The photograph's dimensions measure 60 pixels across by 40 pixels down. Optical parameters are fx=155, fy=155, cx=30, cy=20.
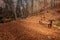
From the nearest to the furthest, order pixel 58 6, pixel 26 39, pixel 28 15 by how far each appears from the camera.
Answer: pixel 26 39, pixel 28 15, pixel 58 6

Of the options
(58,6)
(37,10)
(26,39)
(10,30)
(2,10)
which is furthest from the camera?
(58,6)

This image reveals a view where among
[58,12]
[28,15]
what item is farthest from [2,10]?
[58,12]

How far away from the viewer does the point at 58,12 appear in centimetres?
833

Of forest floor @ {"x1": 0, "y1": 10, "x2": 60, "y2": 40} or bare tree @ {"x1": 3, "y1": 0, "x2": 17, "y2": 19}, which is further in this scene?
bare tree @ {"x1": 3, "y1": 0, "x2": 17, "y2": 19}

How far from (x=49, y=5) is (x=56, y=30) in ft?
9.90

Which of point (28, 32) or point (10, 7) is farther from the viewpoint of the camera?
point (10, 7)

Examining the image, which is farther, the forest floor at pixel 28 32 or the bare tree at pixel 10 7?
the bare tree at pixel 10 7

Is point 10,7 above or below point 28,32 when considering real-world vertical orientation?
above

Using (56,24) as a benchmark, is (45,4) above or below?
above

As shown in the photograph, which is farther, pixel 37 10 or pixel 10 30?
pixel 37 10

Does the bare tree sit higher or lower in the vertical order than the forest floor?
higher

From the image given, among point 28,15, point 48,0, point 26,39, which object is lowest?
point 26,39

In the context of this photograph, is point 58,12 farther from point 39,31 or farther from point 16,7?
point 39,31

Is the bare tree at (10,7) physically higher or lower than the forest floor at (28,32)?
higher
